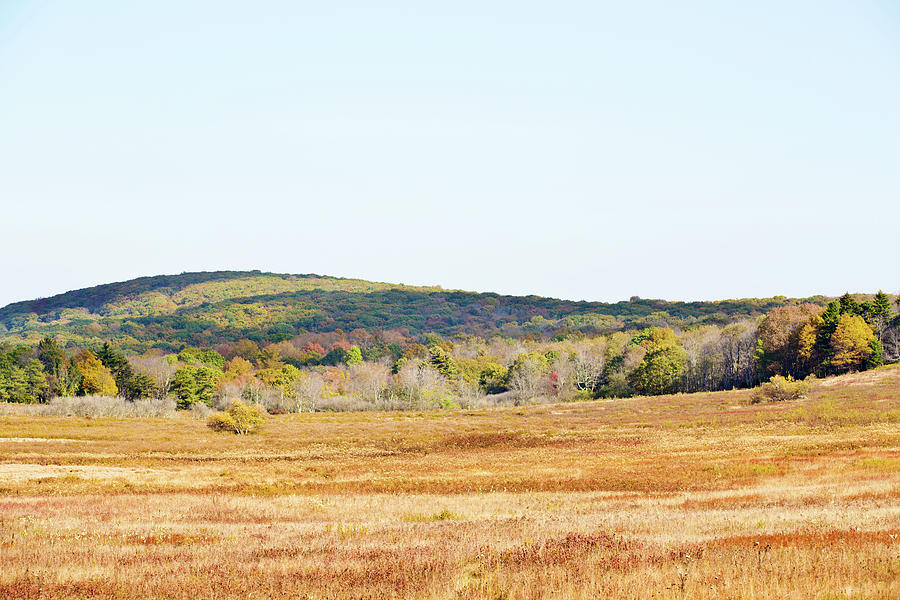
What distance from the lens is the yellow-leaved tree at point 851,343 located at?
102 metres

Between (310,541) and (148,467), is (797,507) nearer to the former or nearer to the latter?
(310,541)

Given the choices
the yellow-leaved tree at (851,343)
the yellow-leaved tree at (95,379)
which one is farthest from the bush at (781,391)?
the yellow-leaved tree at (95,379)

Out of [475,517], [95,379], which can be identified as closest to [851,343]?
[475,517]

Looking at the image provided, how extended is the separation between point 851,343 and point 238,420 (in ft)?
269

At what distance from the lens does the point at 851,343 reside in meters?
102

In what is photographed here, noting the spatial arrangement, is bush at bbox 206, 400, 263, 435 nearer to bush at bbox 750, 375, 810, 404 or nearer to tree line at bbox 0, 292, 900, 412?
tree line at bbox 0, 292, 900, 412

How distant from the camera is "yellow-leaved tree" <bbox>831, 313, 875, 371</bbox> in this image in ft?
336

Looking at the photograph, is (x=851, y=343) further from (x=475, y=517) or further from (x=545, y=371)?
(x=475, y=517)

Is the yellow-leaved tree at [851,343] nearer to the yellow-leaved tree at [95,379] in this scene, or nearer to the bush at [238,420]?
the bush at [238,420]

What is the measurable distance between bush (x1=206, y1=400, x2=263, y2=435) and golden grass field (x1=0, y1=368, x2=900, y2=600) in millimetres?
22423

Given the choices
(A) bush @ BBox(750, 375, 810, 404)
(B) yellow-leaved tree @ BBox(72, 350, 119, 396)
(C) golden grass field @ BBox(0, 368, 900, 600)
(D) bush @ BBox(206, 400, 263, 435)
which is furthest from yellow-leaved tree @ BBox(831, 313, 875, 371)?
(B) yellow-leaved tree @ BBox(72, 350, 119, 396)

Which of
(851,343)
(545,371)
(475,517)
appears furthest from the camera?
(545,371)

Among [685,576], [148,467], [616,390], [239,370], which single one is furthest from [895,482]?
[239,370]

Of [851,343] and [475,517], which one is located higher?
[851,343]
